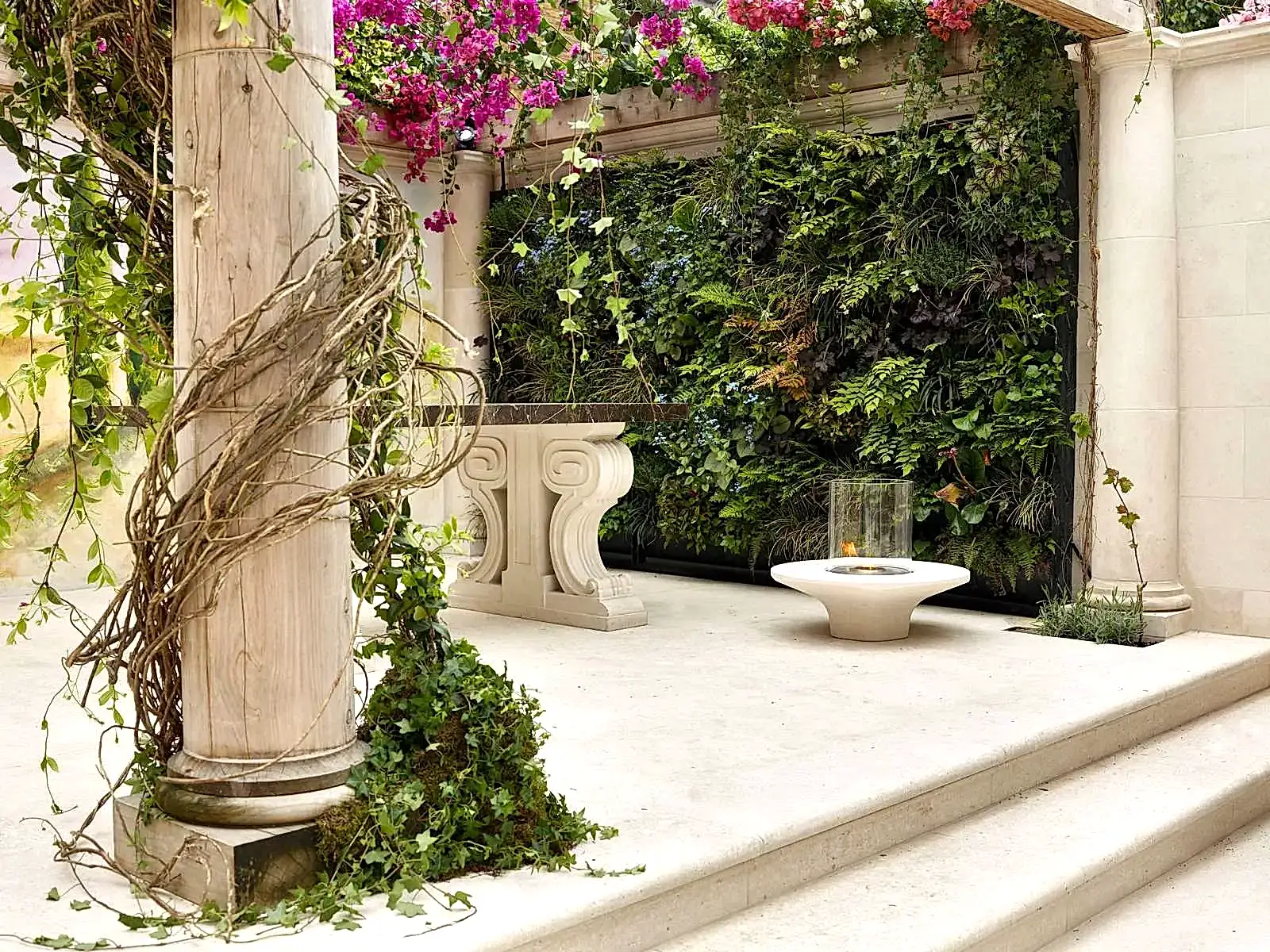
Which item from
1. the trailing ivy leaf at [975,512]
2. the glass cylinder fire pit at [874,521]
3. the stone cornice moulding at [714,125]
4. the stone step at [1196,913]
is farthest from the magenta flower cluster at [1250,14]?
the stone step at [1196,913]

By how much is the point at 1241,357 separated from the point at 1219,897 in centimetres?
263

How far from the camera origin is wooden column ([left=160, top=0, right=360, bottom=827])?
7.06 ft

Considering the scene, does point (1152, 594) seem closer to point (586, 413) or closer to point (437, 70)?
point (586, 413)

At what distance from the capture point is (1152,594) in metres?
5.13

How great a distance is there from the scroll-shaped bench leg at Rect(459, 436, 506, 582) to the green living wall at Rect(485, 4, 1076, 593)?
532mm

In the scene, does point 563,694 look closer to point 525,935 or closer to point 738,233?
point 525,935

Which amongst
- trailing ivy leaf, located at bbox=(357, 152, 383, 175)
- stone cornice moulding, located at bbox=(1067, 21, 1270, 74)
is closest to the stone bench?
stone cornice moulding, located at bbox=(1067, 21, 1270, 74)

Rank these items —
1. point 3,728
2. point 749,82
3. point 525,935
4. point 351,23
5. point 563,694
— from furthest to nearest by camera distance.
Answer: point 351,23 < point 749,82 < point 563,694 < point 3,728 < point 525,935

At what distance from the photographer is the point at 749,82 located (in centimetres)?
622

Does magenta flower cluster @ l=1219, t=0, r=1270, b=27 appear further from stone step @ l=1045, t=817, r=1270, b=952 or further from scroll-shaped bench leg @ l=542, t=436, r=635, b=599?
stone step @ l=1045, t=817, r=1270, b=952

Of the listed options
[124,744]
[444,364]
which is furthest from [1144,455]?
[124,744]

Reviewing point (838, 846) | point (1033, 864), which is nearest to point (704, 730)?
point (838, 846)

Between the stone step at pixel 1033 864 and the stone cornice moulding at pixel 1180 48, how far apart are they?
2718mm

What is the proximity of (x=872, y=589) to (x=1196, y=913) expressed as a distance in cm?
188
